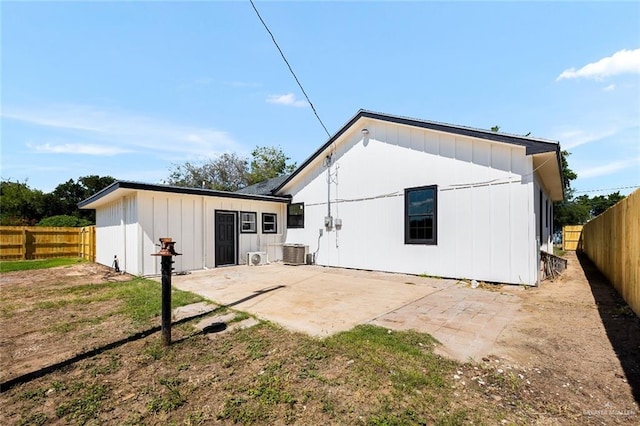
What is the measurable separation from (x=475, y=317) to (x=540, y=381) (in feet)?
6.25

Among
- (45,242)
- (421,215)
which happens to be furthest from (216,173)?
(421,215)

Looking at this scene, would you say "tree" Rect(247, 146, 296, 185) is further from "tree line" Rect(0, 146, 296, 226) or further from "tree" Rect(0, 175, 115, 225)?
"tree" Rect(0, 175, 115, 225)

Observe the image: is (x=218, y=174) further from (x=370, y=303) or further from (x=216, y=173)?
(x=370, y=303)

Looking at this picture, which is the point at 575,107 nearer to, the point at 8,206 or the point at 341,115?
the point at 341,115

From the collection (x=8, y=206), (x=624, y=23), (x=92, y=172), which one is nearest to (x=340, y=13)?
(x=624, y=23)

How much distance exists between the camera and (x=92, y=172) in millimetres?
32375

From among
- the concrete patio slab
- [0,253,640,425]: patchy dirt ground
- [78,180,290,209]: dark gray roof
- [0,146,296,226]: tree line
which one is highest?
[0,146,296,226]: tree line

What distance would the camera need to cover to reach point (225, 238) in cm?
1063

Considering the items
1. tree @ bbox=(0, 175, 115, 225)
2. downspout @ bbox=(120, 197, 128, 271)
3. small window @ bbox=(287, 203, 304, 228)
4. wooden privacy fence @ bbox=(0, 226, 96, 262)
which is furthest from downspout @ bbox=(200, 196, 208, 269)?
tree @ bbox=(0, 175, 115, 225)

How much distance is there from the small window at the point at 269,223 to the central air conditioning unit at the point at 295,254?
1.07m

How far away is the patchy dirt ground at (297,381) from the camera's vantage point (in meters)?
2.18

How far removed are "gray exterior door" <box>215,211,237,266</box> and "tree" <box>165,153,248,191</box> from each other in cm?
2311

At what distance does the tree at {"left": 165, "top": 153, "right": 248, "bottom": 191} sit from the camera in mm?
33000

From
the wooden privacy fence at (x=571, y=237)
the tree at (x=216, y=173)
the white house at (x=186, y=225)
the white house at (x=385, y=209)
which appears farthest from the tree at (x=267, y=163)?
the wooden privacy fence at (x=571, y=237)
